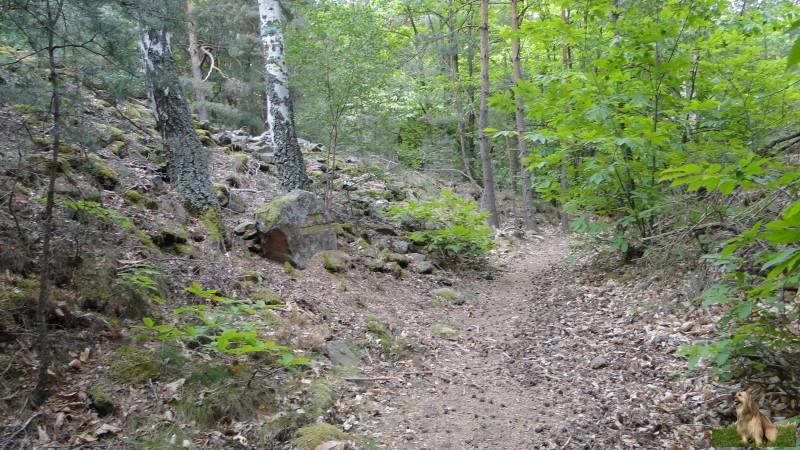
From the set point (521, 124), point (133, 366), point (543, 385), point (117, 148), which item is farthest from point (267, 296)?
point (521, 124)

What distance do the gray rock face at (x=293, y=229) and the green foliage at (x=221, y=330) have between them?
201 cm

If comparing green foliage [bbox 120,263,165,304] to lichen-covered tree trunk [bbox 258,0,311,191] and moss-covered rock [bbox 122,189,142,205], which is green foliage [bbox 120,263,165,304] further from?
lichen-covered tree trunk [bbox 258,0,311,191]

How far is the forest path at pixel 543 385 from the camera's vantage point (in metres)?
3.84

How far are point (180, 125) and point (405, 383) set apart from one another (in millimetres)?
4879

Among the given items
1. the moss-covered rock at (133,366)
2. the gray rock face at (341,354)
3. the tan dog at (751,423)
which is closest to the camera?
the tan dog at (751,423)

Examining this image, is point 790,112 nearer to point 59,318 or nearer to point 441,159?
point 59,318

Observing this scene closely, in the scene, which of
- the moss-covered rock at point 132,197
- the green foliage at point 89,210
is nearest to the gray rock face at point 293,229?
the moss-covered rock at point 132,197

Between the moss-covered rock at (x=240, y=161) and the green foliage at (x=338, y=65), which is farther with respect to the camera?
the moss-covered rock at (x=240, y=161)

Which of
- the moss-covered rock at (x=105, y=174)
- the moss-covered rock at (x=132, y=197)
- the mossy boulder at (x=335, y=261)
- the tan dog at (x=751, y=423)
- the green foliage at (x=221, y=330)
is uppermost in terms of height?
the moss-covered rock at (x=105, y=174)

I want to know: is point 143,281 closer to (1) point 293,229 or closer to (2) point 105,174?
(2) point 105,174

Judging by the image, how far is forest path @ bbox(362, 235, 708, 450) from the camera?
3.84 m

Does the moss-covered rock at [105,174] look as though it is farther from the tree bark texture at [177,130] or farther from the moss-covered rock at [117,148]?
the moss-covered rock at [117,148]

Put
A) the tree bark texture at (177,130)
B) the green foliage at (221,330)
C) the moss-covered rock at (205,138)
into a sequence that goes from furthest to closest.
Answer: the moss-covered rock at (205,138) < the tree bark texture at (177,130) < the green foliage at (221,330)

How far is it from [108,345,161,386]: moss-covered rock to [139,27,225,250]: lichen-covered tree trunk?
285cm
